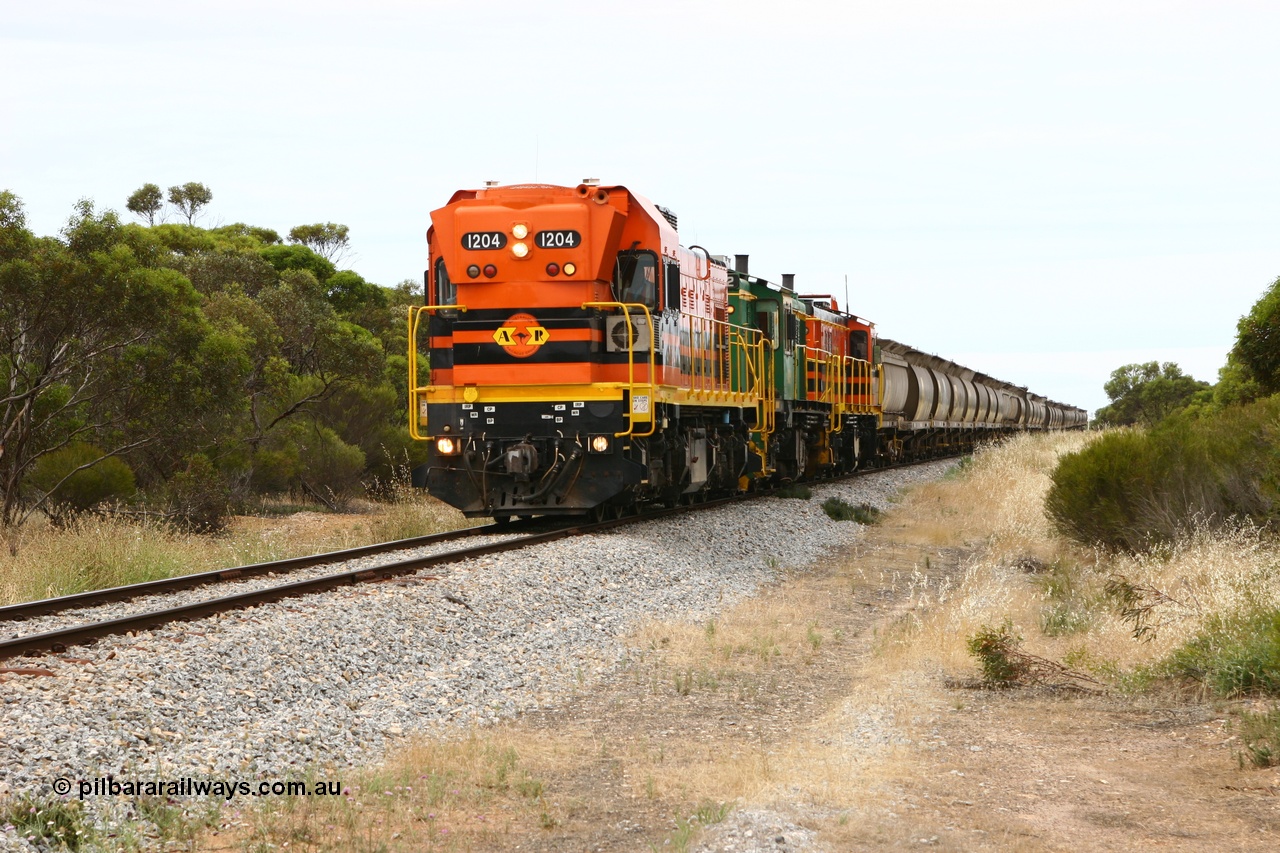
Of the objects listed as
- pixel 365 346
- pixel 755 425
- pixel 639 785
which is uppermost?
pixel 365 346

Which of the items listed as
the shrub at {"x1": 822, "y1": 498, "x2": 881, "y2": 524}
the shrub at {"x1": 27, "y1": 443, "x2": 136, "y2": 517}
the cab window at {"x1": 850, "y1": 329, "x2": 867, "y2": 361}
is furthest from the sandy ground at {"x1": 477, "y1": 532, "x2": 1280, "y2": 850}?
the cab window at {"x1": 850, "y1": 329, "x2": 867, "y2": 361}

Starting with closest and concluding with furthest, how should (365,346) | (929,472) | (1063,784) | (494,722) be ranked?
(1063,784)
(494,722)
(365,346)
(929,472)

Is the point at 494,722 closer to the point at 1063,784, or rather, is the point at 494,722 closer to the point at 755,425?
the point at 1063,784

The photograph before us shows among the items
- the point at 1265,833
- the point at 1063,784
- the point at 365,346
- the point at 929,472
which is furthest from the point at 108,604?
A: the point at 929,472

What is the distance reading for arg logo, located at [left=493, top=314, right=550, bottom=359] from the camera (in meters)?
15.1

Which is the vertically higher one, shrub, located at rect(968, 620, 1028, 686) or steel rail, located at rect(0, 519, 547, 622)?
steel rail, located at rect(0, 519, 547, 622)

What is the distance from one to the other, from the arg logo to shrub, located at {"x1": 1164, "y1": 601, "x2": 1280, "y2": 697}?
319 inches

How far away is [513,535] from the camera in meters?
15.5

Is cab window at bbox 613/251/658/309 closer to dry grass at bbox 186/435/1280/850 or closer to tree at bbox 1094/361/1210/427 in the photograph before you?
dry grass at bbox 186/435/1280/850

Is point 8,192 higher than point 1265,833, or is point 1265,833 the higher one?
point 8,192

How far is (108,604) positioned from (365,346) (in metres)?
18.7

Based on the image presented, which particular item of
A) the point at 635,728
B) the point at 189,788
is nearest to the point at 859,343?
the point at 635,728

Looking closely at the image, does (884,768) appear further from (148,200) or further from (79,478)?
(148,200)

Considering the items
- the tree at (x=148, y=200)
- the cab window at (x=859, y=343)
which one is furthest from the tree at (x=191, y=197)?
the cab window at (x=859, y=343)
